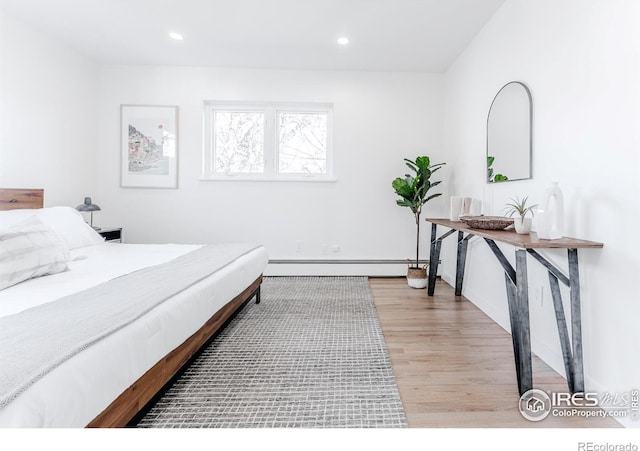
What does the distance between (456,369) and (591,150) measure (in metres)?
1.41

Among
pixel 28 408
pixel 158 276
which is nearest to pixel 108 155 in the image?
pixel 158 276

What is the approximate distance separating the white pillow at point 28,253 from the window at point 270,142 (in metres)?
2.41

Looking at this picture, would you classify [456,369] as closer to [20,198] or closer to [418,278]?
[418,278]

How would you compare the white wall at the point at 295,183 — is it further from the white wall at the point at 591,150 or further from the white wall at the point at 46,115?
the white wall at the point at 591,150

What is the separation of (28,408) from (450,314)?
2.87m

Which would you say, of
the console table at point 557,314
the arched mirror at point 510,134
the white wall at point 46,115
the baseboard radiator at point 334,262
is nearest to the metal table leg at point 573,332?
the console table at point 557,314

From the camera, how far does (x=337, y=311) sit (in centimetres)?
298

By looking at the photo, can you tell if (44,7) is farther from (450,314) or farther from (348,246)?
(450,314)

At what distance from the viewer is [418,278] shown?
378cm

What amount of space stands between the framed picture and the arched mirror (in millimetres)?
3589

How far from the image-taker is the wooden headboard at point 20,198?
2930 mm

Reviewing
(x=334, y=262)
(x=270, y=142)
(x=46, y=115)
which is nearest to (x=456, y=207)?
(x=334, y=262)

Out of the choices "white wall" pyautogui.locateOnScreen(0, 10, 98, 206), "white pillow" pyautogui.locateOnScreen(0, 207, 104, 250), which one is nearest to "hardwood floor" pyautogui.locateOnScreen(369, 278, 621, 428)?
"white pillow" pyautogui.locateOnScreen(0, 207, 104, 250)
